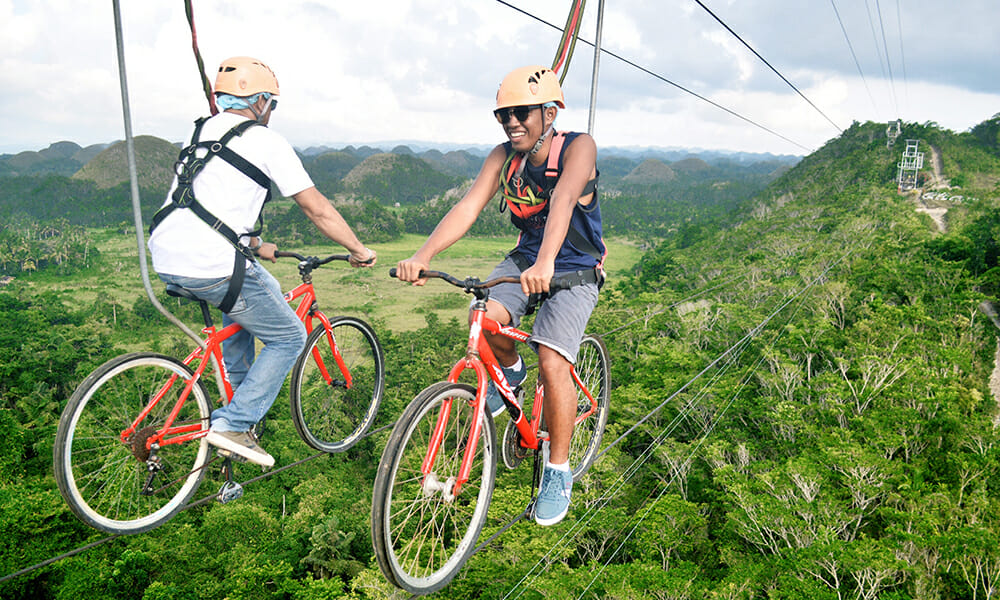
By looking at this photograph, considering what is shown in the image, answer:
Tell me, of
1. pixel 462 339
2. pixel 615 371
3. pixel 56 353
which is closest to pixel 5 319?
pixel 56 353

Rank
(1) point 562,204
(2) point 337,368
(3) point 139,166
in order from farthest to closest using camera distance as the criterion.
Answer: (3) point 139,166 → (2) point 337,368 → (1) point 562,204

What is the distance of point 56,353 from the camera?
4591cm

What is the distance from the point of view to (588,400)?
5.26 m

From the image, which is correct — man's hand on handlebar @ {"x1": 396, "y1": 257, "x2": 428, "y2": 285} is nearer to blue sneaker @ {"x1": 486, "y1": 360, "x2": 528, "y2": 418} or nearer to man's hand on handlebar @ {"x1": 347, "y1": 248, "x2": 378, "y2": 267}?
man's hand on handlebar @ {"x1": 347, "y1": 248, "x2": 378, "y2": 267}

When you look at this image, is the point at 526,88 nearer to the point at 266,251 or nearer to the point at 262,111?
the point at 262,111

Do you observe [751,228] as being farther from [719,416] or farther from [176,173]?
[176,173]

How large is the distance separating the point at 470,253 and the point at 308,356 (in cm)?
11105

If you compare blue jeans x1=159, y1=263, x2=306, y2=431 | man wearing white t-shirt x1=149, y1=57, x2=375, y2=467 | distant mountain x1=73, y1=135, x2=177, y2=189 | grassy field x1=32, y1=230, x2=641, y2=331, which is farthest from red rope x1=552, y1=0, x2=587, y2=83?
distant mountain x1=73, y1=135, x2=177, y2=189

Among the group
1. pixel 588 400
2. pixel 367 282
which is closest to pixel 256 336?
pixel 588 400

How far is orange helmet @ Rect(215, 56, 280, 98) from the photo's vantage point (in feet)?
11.9

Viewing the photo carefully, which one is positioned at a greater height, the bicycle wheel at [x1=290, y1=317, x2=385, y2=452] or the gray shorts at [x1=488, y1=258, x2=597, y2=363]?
the gray shorts at [x1=488, y1=258, x2=597, y2=363]

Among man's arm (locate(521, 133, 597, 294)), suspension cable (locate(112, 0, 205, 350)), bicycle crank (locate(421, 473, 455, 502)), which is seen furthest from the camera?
man's arm (locate(521, 133, 597, 294))

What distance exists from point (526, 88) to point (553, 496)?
2.57 meters

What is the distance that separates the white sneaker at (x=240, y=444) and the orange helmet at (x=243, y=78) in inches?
80.6
